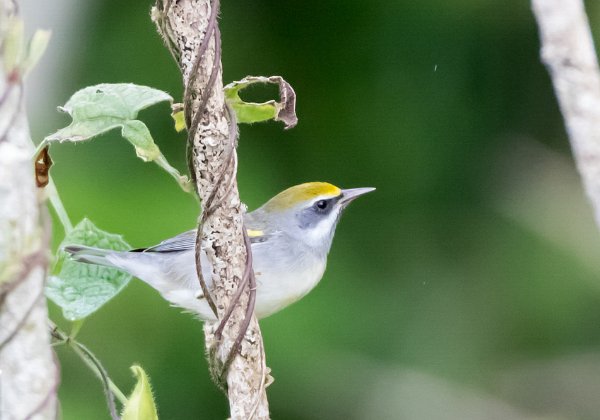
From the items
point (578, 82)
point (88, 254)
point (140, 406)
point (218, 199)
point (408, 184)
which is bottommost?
point (408, 184)

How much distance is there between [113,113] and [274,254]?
3.41ft

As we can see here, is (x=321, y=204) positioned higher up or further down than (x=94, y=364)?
further down

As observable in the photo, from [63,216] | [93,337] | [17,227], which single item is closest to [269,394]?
[93,337]

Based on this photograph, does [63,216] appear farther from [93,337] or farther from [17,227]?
[93,337]

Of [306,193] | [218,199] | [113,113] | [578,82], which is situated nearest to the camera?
[578,82]

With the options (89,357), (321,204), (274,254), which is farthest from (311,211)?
(89,357)

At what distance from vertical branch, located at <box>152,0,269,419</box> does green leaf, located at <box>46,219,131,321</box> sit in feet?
A: 0.69

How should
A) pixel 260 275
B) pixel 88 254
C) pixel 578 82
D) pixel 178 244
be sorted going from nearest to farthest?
pixel 578 82
pixel 88 254
pixel 260 275
pixel 178 244

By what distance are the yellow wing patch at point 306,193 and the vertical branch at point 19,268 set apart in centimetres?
153

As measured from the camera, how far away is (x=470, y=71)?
374 cm

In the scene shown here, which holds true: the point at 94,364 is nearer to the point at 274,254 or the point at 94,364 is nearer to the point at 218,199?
the point at 218,199

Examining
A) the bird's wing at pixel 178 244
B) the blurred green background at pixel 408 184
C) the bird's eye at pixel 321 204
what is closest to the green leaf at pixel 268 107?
the bird's wing at pixel 178 244

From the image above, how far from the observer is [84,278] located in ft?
5.31

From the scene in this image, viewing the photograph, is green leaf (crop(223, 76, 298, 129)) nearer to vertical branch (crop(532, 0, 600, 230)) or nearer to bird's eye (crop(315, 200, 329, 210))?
vertical branch (crop(532, 0, 600, 230))
